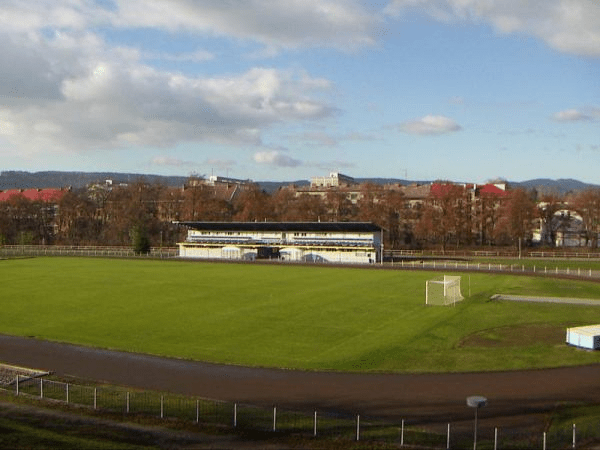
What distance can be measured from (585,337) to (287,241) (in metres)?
69.0

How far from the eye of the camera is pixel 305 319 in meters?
43.9

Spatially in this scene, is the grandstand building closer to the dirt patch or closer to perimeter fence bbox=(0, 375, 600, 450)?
the dirt patch

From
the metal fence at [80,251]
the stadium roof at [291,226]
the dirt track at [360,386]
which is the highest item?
the stadium roof at [291,226]

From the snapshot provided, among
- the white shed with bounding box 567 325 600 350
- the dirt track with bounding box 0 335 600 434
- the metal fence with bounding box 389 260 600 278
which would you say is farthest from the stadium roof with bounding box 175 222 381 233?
the dirt track with bounding box 0 335 600 434

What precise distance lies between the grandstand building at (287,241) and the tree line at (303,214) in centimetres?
1165

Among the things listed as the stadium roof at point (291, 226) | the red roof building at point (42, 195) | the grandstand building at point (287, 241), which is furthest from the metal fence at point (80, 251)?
the red roof building at point (42, 195)

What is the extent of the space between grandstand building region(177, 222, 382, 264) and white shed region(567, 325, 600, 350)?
2276 inches

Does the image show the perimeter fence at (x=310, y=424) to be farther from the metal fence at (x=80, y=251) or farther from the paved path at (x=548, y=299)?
the metal fence at (x=80, y=251)

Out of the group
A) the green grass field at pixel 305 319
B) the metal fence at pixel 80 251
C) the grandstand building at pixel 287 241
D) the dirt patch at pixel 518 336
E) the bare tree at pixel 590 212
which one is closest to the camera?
the green grass field at pixel 305 319

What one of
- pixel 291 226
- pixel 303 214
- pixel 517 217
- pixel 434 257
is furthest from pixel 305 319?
pixel 303 214

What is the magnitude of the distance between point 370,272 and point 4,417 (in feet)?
198

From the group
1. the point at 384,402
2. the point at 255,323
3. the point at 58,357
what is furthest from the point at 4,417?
the point at 255,323

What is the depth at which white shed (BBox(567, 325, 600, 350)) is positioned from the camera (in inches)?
1346

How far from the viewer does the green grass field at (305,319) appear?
33.3m
